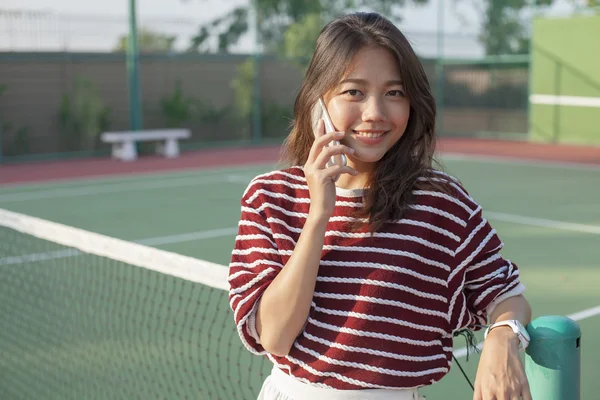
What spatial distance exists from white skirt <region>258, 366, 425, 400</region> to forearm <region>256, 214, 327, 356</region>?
0.12 m

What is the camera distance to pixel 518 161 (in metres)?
16.3

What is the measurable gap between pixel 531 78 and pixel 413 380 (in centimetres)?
2077

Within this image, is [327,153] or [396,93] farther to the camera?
[396,93]

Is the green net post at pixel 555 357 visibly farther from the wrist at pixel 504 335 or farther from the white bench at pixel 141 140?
the white bench at pixel 141 140

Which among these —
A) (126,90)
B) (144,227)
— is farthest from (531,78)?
(144,227)

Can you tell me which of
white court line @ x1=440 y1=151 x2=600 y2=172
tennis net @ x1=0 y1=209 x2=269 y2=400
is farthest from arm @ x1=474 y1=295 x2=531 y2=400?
white court line @ x1=440 y1=151 x2=600 y2=172

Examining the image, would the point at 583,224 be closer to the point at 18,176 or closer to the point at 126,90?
the point at 18,176

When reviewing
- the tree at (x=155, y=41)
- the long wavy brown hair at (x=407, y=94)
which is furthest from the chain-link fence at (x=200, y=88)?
the long wavy brown hair at (x=407, y=94)

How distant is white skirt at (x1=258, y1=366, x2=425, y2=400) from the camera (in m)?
1.70

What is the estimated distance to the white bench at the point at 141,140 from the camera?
56.2 ft

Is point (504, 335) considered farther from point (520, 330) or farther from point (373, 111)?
point (373, 111)

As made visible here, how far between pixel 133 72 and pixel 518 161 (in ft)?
27.2

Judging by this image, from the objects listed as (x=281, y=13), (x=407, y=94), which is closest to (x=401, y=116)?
(x=407, y=94)

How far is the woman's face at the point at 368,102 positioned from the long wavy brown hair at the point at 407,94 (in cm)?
2
